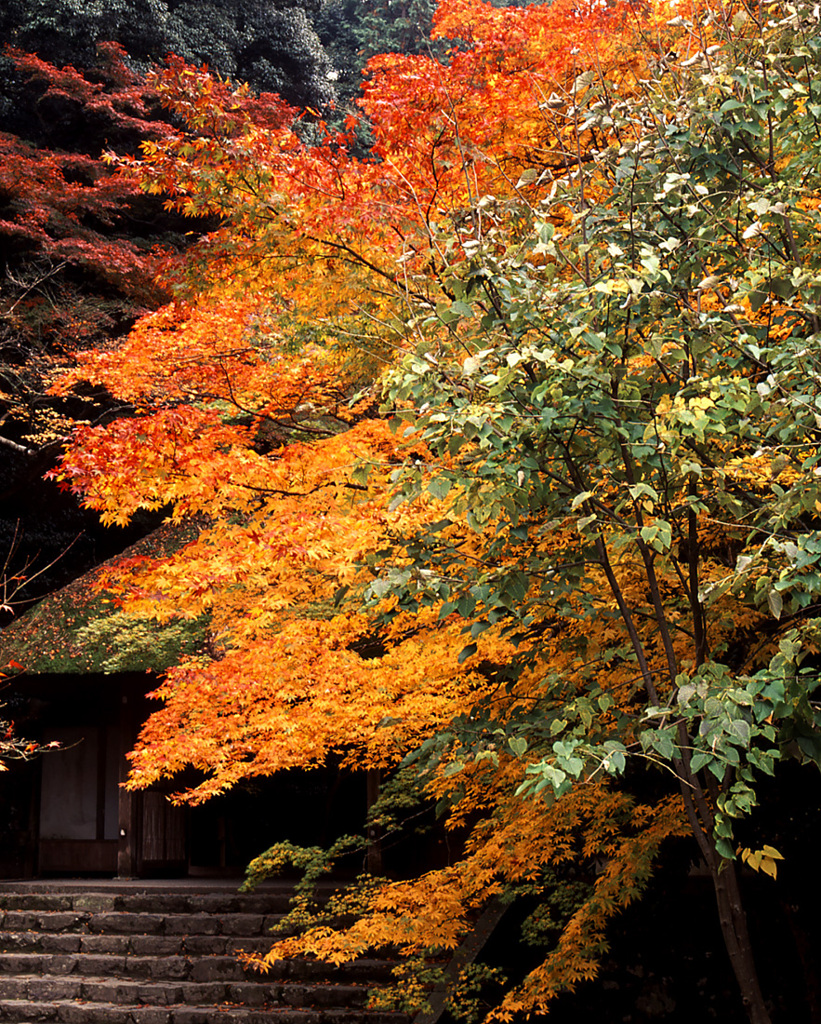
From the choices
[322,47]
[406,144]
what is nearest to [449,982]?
[406,144]

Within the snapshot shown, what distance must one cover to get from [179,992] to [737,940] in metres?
7.67

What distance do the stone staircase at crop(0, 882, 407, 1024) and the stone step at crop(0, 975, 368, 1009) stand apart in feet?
0.03

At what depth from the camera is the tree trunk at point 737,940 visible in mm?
3535

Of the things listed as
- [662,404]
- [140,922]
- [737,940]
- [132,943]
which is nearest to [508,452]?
[662,404]

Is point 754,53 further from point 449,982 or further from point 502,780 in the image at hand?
point 449,982

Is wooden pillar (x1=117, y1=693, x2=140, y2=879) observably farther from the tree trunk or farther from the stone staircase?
the tree trunk

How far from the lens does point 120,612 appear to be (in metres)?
12.6

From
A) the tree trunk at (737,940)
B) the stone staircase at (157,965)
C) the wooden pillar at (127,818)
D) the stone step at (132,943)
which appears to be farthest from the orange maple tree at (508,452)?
the wooden pillar at (127,818)

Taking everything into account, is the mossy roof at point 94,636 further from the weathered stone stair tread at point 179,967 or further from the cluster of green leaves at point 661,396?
the cluster of green leaves at point 661,396

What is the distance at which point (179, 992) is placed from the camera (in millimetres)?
9359

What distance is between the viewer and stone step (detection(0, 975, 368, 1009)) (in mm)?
8742

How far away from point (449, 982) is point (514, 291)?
6111mm

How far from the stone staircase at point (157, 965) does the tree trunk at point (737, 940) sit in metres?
5.47

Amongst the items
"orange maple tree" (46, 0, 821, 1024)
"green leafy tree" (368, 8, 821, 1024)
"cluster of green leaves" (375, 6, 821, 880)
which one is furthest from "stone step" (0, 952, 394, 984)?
"green leafy tree" (368, 8, 821, 1024)
